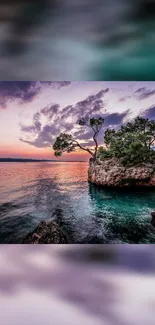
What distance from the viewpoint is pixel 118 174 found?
4.21 meters

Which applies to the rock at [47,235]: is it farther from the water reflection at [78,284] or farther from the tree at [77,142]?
the tree at [77,142]

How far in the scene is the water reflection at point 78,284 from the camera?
8.07 feet

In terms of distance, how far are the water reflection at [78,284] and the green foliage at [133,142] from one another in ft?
3.49

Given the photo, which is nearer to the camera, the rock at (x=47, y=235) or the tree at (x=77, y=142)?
the rock at (x=47, y=235)

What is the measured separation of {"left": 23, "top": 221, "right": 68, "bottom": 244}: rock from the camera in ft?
12.7

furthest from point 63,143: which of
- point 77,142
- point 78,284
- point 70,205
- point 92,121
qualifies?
point 78,284

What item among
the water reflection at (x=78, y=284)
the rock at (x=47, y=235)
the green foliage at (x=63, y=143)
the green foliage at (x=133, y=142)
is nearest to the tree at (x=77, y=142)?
the green foliage at (x=63, y=143)

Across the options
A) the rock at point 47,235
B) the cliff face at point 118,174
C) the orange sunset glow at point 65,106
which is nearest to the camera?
the rock at point 47,235

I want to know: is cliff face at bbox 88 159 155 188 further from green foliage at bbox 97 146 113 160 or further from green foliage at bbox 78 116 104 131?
green foliage at bbox 78 116 104 131

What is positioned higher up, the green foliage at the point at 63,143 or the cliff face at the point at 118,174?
the green foliage at the point at 63,143

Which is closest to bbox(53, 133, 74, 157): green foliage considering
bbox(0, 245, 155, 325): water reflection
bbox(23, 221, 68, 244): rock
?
bbox(23, 221, 68, 244): rock

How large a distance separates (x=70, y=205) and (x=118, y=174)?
718 mm

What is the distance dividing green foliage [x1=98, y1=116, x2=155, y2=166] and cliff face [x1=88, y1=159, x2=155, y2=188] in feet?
0.28

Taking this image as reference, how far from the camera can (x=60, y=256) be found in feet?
12.0
